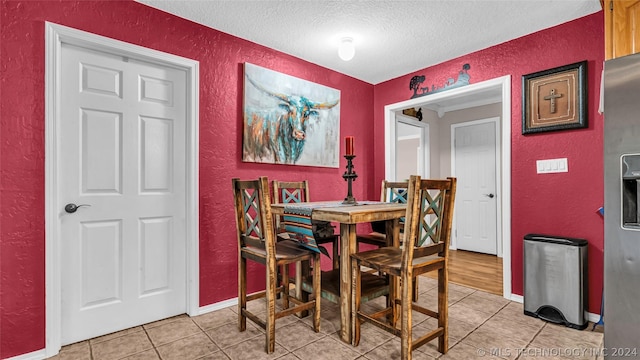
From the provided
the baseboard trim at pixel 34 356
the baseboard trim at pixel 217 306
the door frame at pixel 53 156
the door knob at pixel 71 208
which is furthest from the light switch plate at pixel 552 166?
the baseboard trim at pixel 34 356

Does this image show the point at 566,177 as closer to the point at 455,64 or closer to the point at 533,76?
the point at 533,76

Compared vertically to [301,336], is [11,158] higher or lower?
higher

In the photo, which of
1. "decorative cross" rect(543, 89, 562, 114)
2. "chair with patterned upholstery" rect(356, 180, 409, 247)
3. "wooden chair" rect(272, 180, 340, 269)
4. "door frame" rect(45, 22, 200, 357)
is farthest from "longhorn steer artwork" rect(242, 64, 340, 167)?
"decorative cross" rect(543, 89, 562, 114)

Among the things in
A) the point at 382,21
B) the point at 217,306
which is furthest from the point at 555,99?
the point at 217,306

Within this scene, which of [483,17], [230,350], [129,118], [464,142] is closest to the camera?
[230,350]

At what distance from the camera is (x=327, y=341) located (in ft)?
6.86

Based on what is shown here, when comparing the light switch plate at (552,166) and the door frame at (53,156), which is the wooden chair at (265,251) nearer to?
the door frame at (53,156)

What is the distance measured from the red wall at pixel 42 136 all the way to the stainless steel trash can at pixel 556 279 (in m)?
2.00

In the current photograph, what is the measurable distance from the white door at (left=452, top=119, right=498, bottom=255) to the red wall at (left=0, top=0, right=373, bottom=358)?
2588 mm

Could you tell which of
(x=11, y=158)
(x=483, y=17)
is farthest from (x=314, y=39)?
(x=11, y=158)

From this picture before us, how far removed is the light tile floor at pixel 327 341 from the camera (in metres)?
1.93

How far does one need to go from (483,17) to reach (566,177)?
1.46 meters

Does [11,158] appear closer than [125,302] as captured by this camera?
Yes

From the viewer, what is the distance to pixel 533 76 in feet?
8.98
